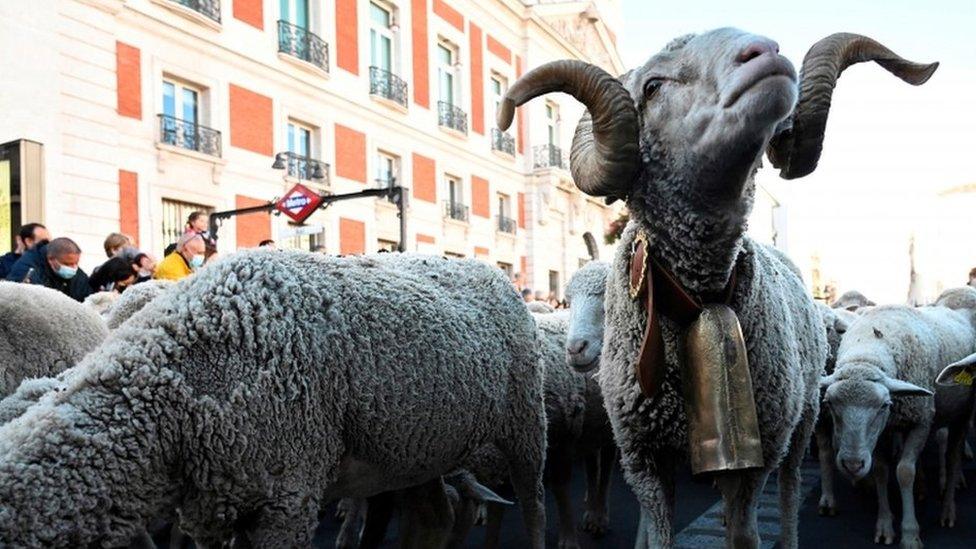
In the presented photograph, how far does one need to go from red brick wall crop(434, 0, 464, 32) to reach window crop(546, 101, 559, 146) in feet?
22.0

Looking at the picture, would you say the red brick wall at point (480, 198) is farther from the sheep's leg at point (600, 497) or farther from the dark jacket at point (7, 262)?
the sheep's leg at point (600, 497)

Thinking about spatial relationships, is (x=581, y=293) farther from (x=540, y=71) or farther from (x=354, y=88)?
(x=354, y=88)

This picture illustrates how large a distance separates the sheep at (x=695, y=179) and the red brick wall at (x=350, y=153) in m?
17.4

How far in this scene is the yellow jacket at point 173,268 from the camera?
6.57 meters

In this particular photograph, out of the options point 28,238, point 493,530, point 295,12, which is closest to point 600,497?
point 493,530

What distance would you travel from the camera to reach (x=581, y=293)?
16.1 feet

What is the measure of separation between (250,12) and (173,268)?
12146mm

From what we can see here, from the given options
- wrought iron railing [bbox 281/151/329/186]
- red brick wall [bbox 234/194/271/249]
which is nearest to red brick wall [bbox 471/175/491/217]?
wrought iron railing [bbox 281/151/329/186]

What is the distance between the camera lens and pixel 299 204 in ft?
46.2

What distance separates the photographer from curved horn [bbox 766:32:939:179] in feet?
9.59

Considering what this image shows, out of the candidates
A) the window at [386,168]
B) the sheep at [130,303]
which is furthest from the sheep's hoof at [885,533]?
the window at [386,168]

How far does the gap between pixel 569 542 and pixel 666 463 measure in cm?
235

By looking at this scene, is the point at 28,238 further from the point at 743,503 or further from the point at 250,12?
the point at 250,12

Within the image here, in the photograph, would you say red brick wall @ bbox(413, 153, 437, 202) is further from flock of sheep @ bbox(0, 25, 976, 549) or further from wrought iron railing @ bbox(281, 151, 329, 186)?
flock of sheep @ bbox(0, 25, 976, 549)
